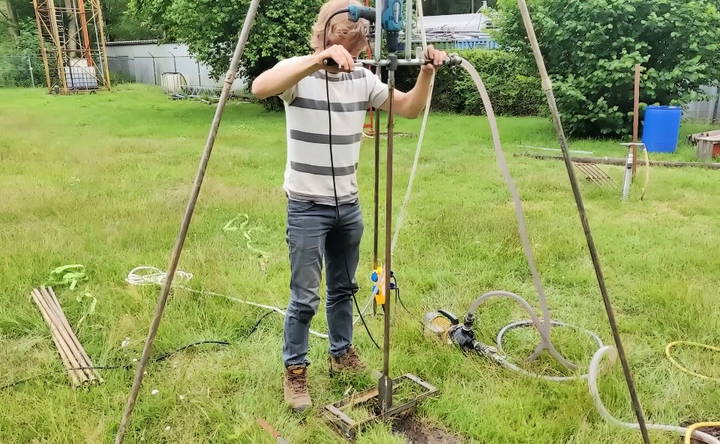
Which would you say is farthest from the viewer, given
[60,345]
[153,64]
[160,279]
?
[153,64]

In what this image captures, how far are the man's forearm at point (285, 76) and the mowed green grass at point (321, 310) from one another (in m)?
1.50

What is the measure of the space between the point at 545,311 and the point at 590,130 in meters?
9.50

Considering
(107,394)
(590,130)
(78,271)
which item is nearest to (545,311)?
(107,394)

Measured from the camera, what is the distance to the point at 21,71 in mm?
28906

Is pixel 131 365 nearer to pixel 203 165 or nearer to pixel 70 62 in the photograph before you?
pixel 203 165

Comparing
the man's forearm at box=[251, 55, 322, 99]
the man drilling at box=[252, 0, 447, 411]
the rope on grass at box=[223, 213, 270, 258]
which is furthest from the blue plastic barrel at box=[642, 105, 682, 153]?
the man's forearm at box=[251, 55, 322, 99]

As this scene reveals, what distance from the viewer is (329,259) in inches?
115

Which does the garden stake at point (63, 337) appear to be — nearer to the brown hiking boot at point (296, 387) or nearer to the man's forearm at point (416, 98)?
the brown hiking boot at point (296, 387)

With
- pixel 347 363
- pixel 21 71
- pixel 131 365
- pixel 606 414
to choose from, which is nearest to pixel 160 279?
pixel 131 365

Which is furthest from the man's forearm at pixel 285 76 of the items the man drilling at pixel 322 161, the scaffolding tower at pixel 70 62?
the scaffolding tower at pixel 70 62

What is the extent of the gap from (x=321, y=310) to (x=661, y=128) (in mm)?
8153

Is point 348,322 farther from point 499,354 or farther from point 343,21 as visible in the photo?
point 343,21

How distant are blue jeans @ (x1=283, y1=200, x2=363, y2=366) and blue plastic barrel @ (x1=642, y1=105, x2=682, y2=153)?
28.3 ft

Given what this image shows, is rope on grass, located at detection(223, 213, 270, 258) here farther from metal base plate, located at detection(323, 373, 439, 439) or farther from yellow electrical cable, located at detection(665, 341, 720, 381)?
yellow electrical cable, located at detection(665, 341, 720, 381)
